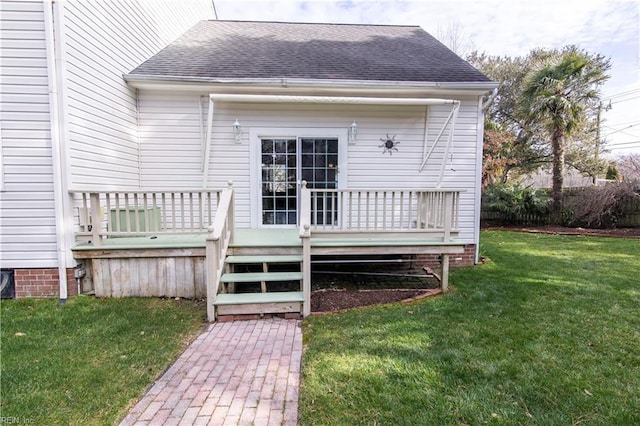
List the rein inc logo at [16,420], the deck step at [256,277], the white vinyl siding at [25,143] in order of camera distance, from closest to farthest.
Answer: the rein inc logo at [16,420] < the white vinyl siding at [25,143] < the deck step at [256,277]

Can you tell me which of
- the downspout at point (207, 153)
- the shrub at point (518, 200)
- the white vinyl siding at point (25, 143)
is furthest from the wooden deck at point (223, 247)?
the shrub at point (518, 200)

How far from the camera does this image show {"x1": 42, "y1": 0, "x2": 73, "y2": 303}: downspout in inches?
153

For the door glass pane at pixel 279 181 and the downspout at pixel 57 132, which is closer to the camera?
the downspout at pixel 57 132

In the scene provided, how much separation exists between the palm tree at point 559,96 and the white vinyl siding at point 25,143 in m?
13.7

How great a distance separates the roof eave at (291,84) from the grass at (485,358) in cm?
348

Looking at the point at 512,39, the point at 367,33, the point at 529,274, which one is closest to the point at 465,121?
the point at 529,274

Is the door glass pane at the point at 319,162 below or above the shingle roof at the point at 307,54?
below

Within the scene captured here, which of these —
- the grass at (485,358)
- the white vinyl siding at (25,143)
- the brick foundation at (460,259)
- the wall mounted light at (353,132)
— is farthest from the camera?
the brick foundation at (460,259)

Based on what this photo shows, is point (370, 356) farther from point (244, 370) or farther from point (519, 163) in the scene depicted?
point (519, 163)

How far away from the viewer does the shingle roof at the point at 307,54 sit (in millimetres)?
5844

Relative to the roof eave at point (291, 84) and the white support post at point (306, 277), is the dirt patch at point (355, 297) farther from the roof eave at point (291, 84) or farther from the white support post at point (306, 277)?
the roof eave at point (291, 84)

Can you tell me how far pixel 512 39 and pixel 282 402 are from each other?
21.7 meters

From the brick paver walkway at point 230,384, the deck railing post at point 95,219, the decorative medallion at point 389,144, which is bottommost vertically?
the brick paver walkway at point 230,384

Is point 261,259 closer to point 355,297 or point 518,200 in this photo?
point 355,297
